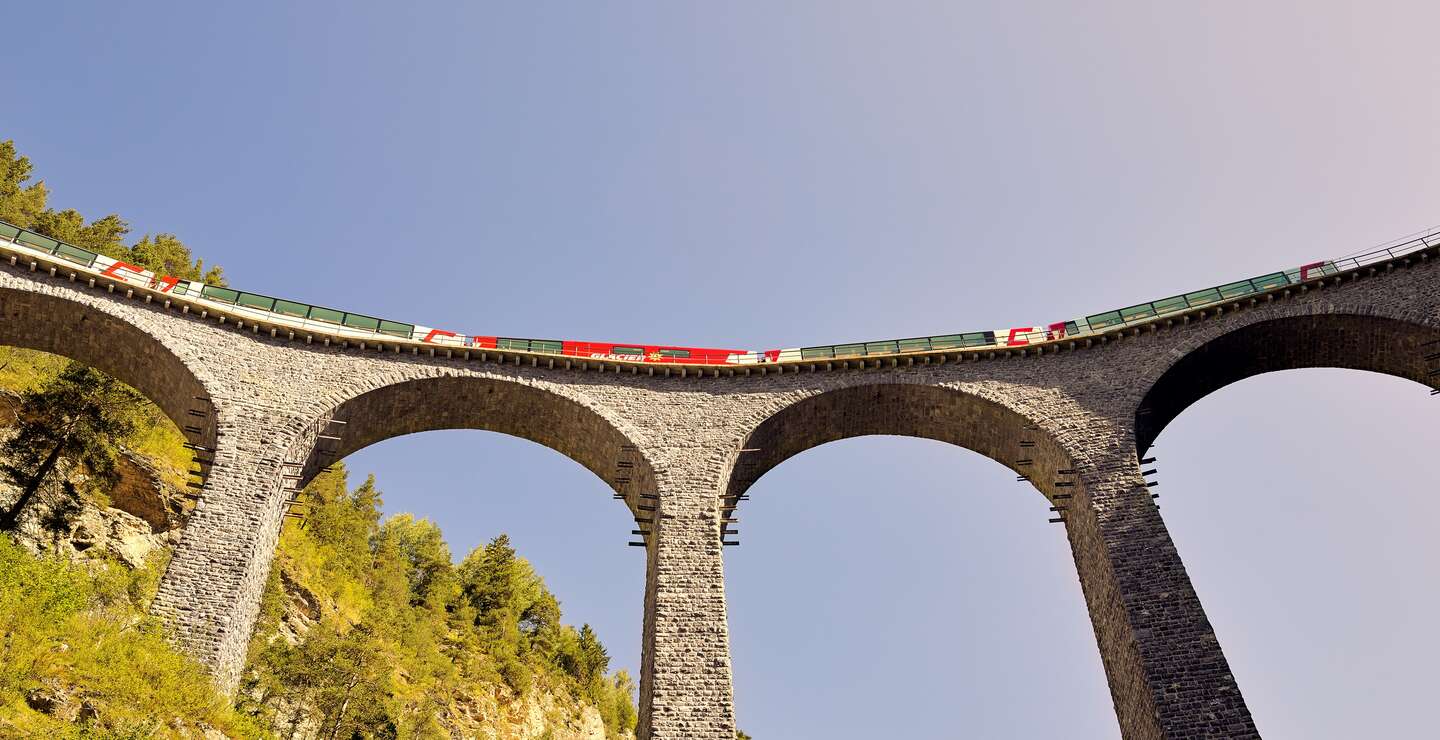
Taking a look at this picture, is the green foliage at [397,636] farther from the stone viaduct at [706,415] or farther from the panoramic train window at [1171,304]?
the panoramic train window at [1171,304]

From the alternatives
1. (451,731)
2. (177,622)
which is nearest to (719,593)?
(177,622)

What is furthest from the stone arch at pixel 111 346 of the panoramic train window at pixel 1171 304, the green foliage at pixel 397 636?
the panoramic train window at pixel 1171 304

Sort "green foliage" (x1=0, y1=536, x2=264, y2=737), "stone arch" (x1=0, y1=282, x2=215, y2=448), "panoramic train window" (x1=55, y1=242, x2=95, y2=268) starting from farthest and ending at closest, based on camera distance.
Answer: "panoramic train window" (x1=55, y1=242, x2=95, y2=268)
"stone arch" (x1=0, y1=282, x2=215, y2=448)
"green foliage" (x1=0, y1=536, x2=264, y2=737)

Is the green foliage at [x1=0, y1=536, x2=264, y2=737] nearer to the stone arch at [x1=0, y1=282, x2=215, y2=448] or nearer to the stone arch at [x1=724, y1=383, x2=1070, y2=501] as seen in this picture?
the stone arch at [x1=0, y1=282, x2=215, y2=448]

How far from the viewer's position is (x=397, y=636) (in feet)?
115

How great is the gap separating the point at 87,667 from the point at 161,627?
2.99 meters

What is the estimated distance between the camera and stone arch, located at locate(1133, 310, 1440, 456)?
26.5 m

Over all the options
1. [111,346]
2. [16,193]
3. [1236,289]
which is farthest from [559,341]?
[16,193]

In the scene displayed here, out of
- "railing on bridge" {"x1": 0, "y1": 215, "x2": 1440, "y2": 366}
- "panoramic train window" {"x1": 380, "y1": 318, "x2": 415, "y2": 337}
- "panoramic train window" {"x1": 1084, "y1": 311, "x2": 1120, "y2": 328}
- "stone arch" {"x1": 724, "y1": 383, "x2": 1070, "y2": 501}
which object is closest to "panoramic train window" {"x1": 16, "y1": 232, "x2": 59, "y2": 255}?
"railing on bridge" {"x1": 0, "y1": 215, "x2": 1440, "y2": 366}

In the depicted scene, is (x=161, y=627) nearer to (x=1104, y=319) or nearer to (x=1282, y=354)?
(x=1104, y=319)

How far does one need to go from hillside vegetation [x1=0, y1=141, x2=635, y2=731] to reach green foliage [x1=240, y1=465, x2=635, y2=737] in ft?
0.29

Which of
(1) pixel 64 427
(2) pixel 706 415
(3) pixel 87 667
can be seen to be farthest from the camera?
(2) pixel 706 415

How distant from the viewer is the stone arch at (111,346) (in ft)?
82.2

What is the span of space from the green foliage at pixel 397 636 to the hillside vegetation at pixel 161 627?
89mm
